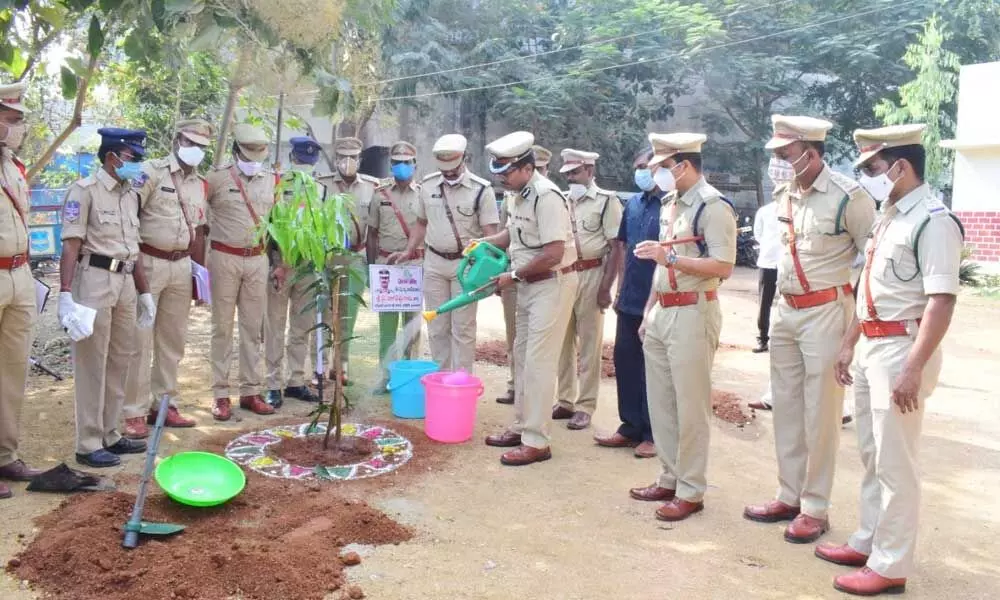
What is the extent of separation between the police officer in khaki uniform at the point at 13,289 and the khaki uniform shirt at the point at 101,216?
0.26 m

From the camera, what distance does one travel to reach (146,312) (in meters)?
5.27

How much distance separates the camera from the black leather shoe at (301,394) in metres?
6.71

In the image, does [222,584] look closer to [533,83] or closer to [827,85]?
[533,83]

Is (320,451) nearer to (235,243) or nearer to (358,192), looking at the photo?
(235,243)

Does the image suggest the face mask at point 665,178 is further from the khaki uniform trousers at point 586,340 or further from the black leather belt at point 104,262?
the black leather belt at point 104,262

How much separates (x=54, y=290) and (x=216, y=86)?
422cm

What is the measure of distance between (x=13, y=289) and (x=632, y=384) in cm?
379

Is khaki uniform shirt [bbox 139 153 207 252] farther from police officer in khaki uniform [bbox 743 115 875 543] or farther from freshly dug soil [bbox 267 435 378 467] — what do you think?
police officer in khaki uniform [bbox 743 115 875 543]

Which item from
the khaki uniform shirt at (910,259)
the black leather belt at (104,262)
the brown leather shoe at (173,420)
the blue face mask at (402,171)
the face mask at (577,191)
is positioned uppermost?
the blue face mask at (402,171)

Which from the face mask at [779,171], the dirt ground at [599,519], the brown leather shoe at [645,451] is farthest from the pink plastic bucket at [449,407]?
the face mask at [779,171]

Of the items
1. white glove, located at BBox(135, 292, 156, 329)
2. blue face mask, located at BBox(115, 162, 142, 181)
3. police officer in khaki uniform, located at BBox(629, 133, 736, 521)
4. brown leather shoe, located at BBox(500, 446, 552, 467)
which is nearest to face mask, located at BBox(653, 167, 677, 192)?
police officer in khaki uniform, located at BBox(629, 133, 736, 521)

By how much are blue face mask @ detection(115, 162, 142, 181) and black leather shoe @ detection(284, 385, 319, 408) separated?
2.31 m

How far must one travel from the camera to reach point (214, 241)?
613 centimetres

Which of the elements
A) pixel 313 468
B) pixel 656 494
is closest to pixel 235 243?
pixel 313 468
